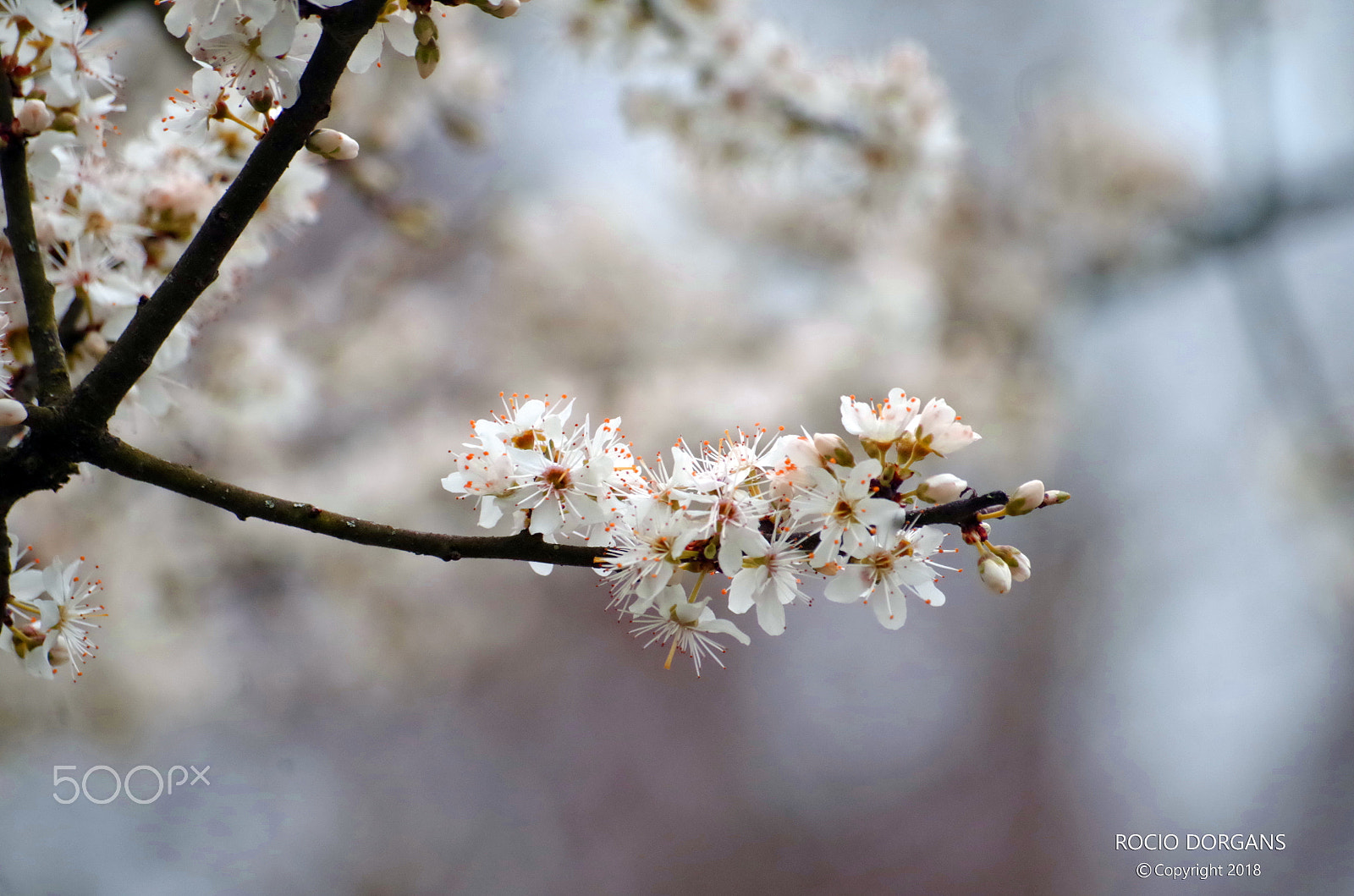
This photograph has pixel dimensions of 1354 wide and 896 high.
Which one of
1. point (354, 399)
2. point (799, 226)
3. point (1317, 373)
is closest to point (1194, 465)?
point (1317, 373)

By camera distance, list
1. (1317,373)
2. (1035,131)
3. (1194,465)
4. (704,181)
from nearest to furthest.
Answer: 1. (704,181)
2. (1317,373)
3. (1035,131)
4. (1194,465)

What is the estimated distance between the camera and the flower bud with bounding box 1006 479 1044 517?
76cm

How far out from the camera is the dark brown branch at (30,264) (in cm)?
75

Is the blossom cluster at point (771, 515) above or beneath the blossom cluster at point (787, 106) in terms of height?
beneath

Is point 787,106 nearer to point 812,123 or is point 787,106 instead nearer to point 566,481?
point 812,123

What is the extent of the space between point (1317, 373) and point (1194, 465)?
7.23 feet

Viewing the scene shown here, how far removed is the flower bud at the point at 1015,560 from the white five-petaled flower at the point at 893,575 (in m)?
0.07

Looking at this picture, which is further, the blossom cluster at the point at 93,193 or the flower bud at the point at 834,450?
the blossom cluster at the point at 93,193

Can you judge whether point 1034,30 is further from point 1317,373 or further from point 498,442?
point 498,442

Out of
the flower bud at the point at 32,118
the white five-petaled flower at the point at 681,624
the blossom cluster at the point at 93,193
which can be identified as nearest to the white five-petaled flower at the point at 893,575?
the white five-petaled flower at the point at 681,624

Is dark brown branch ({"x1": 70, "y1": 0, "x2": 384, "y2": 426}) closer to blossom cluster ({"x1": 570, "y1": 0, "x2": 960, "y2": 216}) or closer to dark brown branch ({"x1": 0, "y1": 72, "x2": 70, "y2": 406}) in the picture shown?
dark brown branch ({"x1": 0, "y1": 72, "x2": 70, "y2": 406})

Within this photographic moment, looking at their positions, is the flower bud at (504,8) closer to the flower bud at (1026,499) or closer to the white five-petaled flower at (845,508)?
the white five-petaled flower at (845,508)

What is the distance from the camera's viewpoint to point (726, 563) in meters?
0.77

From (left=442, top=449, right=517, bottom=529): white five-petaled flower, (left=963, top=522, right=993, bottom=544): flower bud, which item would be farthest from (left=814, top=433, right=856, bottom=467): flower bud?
(left=442, top=449, right=517, bottom=529): white five-petaled flower
